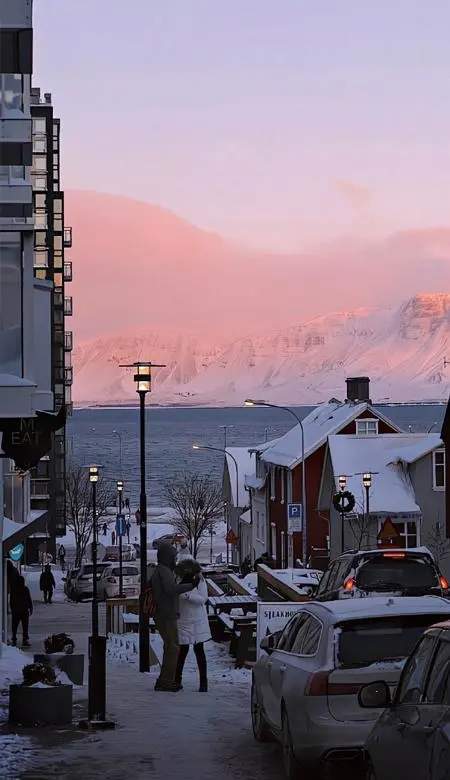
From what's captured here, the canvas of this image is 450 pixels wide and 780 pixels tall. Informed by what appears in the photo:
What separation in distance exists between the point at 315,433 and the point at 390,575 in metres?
42.9

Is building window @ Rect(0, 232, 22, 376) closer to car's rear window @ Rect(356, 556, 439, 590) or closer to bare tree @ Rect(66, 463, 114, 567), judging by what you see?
car's rear window @ Rect(356, 556, 439, 590)

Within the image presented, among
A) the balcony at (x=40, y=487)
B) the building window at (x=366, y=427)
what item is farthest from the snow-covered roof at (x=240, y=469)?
the building window at (x=366, y=427)

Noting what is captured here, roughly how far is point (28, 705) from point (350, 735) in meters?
4.51

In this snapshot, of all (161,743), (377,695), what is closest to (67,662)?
(161,743)

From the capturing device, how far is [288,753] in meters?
11.4

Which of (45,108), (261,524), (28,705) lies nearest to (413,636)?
(28,705)

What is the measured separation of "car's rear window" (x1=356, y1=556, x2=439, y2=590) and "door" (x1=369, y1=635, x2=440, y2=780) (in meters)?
13.8

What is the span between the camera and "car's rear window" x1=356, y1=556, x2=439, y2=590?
22391mm

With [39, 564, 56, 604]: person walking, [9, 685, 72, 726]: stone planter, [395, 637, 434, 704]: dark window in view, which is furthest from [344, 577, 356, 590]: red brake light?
[39, 564, 56, 604]: person walking

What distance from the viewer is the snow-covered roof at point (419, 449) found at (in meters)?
57.3

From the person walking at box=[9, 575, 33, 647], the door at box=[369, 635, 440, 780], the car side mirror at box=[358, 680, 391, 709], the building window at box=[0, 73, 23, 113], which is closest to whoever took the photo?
the door at box=[369, 635, 440, 780]

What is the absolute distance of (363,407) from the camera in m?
64.2

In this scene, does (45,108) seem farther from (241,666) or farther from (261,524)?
(241,666)

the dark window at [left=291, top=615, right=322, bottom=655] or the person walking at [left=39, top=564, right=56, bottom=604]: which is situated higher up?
the dark window at [left=291, top=615, right=322, bottom=655]
